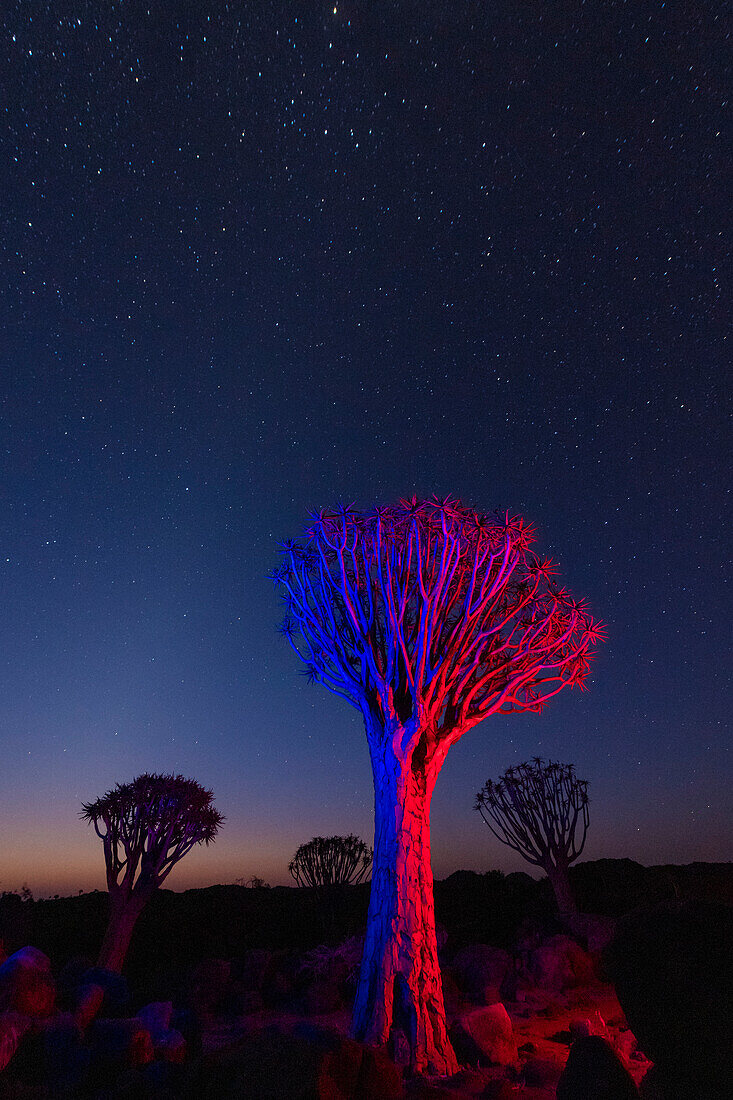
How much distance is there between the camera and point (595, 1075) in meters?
3.37

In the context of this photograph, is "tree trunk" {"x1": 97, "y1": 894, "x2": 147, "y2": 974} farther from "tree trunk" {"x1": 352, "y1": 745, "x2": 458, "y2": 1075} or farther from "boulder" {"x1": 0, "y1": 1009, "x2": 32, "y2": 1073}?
"tree trunk" {"x1": 352, "y1": 745, "x2": 458, "y2": 1075}

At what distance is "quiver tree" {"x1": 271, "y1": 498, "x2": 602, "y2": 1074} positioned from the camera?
21.5ft

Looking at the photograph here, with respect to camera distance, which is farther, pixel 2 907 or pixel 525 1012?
pixel 2 907

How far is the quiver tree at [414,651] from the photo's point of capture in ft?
21.5

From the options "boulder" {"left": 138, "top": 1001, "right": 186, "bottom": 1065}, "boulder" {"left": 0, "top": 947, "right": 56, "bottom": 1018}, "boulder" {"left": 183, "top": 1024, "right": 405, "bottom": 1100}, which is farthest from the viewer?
"boulder" {"left": 0, "top": 947, "right": 56, "bottom": 1018}

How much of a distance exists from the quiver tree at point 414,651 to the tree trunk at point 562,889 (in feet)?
24.8

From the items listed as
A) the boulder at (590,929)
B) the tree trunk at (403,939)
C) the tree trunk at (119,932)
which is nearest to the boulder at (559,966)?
the boulder at (590,929)

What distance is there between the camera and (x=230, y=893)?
64.3 ft

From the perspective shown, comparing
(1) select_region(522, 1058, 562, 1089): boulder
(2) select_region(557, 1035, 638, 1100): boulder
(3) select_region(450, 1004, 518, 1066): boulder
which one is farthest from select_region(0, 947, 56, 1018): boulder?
(2) select_region(557, 1035, 638, 1100): boulder

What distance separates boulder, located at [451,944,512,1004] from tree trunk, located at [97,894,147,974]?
5.42 m

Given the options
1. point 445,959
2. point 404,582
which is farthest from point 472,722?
point 445,959

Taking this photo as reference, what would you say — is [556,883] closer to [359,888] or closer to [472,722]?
[359,888]

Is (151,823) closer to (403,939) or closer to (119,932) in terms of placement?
(119,932)

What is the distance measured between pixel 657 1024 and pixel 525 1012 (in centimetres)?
744
